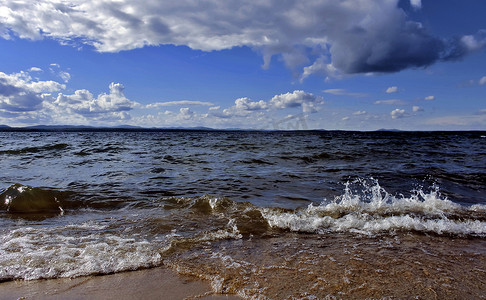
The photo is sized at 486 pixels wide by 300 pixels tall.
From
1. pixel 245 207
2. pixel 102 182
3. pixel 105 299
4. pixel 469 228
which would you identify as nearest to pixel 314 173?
pixel 245 207

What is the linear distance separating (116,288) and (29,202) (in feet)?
16.0

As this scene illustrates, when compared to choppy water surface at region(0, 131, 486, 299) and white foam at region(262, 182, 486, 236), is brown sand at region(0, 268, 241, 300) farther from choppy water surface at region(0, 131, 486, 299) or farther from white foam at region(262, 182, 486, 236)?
white foam at region(262, 182, 486, 236)

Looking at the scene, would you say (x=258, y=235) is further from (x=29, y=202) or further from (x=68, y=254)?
(x=29, y=202)

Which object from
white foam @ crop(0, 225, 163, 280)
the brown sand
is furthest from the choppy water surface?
the brown sand

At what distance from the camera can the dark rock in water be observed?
618 cm

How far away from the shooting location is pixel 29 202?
6445mm

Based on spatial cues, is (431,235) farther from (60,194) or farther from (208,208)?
(60,194)

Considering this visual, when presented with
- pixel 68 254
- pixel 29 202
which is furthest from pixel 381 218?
pixel 29 202

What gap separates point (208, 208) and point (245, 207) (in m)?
0.78

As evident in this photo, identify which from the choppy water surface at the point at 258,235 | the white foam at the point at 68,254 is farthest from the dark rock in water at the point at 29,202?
the white foam at the point at 68,254

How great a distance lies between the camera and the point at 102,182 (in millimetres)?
8836

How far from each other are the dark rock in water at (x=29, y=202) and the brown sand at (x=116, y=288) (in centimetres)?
346

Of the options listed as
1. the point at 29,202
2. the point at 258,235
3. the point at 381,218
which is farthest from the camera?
the point at 29,202

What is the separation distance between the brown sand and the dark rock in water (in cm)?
346
